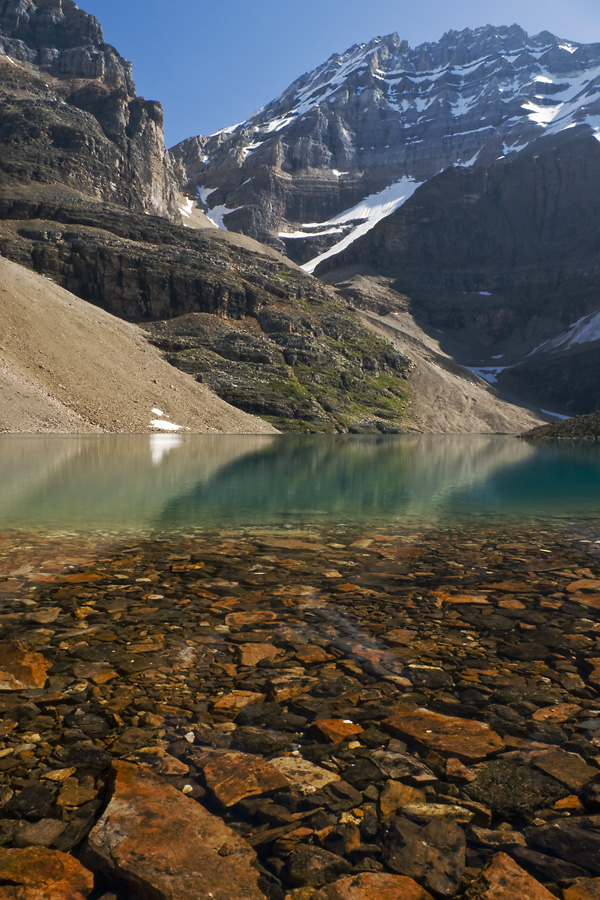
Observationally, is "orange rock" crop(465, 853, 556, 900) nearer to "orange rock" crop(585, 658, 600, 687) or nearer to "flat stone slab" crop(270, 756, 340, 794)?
"flat stone slab" crop(270, 756, 340, 794)

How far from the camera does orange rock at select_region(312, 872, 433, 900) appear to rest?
4215 mm

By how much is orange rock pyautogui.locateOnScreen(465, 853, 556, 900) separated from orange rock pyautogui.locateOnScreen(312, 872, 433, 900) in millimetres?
386

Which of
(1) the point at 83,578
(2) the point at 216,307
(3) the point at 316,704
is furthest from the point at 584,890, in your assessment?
(2) the point at 216,307

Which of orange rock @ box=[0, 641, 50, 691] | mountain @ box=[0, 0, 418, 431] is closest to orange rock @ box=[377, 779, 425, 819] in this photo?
orange rock @ box=[0, 641, 50, 691]

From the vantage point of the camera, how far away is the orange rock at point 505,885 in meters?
4.21

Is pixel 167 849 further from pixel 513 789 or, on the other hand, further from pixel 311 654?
pixel 311 654

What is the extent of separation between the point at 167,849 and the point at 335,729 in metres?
2.37

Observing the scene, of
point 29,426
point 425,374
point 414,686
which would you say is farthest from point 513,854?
point 425,374

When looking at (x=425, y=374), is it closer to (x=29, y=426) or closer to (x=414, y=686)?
(x=29, y=426)

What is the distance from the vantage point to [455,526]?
68.8 ft

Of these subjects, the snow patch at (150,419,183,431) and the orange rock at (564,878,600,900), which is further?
the snow patch at (150,419,183,431)

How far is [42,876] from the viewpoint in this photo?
4.27 meters

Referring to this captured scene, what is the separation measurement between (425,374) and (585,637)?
582 feet

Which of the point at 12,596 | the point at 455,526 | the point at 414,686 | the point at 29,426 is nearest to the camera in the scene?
the point at 414,686
